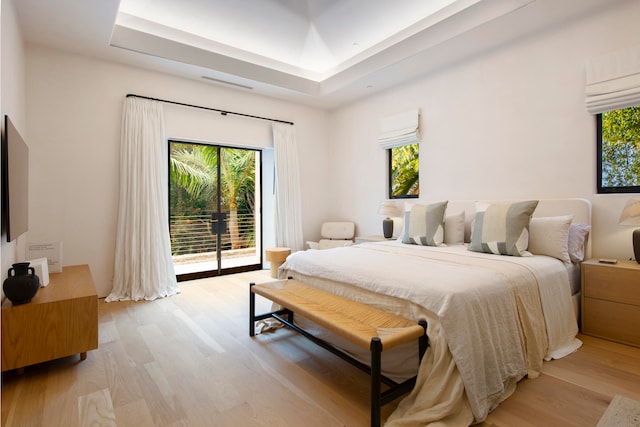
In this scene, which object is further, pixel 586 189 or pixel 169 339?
pixel 586 189

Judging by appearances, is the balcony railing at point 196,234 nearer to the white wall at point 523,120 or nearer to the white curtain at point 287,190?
the white curtain at point 287,190

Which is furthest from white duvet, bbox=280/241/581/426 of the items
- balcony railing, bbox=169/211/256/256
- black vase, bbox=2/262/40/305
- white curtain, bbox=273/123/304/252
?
balcony railing, bbox=169/211/256/256

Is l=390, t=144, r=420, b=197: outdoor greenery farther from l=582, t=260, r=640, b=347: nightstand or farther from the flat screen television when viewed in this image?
the flat screen television

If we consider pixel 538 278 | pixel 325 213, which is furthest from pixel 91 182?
pixel 538 278

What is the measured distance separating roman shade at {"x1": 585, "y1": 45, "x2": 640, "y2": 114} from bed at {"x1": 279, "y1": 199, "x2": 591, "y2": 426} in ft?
2.84

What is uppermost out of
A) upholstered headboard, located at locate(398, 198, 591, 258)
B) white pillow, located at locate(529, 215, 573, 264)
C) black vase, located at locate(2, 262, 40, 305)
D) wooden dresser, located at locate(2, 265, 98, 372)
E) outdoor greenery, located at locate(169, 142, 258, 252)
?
outdoor greenery, located at locate(169, 142, 258, 252)

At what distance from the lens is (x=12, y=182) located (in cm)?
219

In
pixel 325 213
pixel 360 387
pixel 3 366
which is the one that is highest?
pixel 325 213

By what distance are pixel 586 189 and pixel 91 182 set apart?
510cm

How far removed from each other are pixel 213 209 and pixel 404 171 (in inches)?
113

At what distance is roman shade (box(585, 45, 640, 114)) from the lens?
2.67 meters

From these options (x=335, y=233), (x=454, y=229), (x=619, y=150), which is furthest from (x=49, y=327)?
(x=619, y=150)

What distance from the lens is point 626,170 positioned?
283 cm

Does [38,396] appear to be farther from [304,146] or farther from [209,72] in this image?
[304,146]
